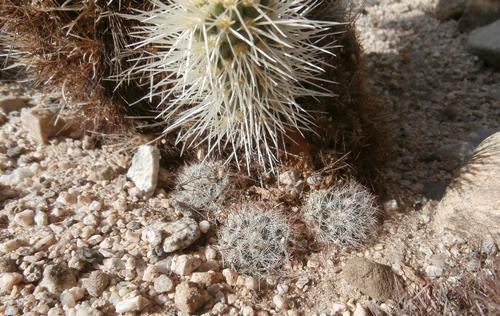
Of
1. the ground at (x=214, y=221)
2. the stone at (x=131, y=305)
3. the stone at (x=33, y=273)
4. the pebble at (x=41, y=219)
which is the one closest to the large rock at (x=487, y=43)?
the ground at (x=214, y=221)

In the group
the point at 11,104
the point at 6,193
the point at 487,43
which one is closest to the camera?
the point at 6,193

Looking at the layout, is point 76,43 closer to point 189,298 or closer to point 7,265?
point 7,265

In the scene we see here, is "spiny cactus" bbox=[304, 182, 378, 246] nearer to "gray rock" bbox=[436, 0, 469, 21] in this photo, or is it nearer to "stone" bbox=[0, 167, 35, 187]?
"stone" bbox=[0, 167, 35, 187]

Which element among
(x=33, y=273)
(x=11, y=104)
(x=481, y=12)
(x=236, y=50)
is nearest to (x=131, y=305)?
(x=33, y=273)

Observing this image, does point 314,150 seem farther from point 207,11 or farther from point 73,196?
point 73,196

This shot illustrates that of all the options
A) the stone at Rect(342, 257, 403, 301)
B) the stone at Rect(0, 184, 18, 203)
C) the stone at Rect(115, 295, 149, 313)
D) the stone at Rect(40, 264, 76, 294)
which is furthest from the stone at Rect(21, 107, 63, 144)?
the stone at Rect(342, 257, 403, 301)

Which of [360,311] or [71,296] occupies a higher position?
[71,296]

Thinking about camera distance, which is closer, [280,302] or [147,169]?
[280,302]
